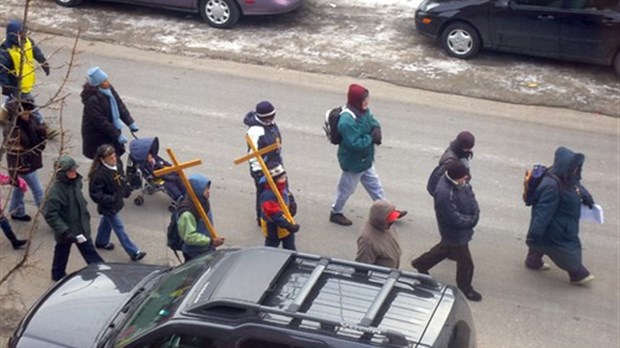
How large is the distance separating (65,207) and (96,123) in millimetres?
1887

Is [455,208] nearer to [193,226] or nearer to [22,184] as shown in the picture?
[193,226]

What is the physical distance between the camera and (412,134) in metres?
13.9

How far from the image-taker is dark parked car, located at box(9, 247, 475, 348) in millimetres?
6645

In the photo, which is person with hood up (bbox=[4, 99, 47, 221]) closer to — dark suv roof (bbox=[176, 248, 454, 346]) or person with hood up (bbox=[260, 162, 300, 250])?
person with hood up (bbox=[260, 162, 300, 250])

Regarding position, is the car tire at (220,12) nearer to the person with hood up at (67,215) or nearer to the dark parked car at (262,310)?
the person with hood up at (67,215)

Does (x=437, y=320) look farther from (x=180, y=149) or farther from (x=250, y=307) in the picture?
(x=180, y=149)

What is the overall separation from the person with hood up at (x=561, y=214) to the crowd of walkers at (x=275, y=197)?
0.01 m

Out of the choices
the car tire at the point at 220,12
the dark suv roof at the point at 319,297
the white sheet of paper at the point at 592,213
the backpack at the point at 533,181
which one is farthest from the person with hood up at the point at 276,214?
the car tire at the point at 220,12

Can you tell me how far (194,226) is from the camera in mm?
9391

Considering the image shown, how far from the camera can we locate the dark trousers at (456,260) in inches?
397

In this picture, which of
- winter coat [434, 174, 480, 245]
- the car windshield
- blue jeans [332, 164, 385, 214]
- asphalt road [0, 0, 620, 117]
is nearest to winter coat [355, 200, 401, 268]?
winter coat [434, 174, 480, 245]

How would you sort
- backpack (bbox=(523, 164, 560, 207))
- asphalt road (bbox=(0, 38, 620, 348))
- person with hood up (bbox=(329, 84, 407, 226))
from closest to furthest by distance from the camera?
1. asphalt road (bbox=(0, 38, 620, 348))
2. backpack (bbox=(523, 164, 560, 207))
3. person with hood up (bbox=(329, 84, 407, 226))

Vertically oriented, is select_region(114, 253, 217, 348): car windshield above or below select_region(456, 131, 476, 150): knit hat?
below

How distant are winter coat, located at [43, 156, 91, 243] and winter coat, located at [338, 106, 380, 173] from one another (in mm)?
2938
